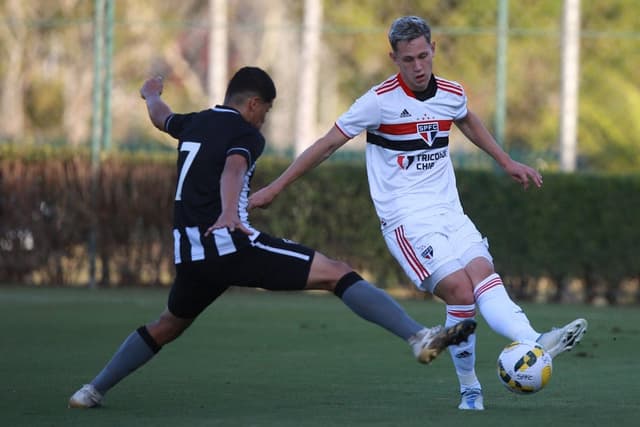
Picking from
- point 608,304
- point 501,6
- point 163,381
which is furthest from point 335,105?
point 163,381

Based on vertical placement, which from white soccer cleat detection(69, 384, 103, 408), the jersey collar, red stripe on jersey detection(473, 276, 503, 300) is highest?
the jersey collar

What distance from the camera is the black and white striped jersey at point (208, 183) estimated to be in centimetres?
768

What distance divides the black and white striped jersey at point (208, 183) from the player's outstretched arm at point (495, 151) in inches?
56.1

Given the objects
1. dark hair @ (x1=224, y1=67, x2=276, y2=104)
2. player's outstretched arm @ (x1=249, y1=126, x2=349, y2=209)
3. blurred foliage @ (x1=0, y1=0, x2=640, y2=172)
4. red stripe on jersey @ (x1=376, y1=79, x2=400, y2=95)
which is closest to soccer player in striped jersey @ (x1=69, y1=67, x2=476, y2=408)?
dark hair @ (x1=224, y1=67, x2=276, y2=104)

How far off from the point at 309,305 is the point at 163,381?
706 centimetres

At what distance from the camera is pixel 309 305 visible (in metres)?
16.5

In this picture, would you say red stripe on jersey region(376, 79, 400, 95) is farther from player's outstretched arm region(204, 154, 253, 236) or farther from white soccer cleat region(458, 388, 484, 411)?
white soccer cleat region(458, 388, 484, 411)

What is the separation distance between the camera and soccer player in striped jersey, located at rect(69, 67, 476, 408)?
7621 mm

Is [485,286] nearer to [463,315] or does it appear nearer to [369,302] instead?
[463,315]

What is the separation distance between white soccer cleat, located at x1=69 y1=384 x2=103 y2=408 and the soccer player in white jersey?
147 cm

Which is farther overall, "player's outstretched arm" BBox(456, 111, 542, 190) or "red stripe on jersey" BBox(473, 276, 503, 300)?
"player's outstretched arm" BBox(456, 111, 542, 190)

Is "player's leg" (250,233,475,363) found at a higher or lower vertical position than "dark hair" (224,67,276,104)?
lower

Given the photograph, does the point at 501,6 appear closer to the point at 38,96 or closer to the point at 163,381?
the point at 163,381

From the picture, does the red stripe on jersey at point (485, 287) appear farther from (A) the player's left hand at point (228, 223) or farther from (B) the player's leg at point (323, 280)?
(A) the player's left hand at point (228, 223)
